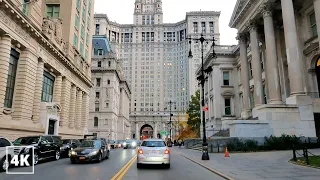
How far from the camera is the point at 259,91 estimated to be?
28.8m

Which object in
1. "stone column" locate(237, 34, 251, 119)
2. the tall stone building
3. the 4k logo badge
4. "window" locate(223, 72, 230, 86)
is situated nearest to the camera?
the 4k logo badge

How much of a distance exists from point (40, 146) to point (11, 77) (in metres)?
12.0

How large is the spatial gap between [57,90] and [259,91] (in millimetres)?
28036

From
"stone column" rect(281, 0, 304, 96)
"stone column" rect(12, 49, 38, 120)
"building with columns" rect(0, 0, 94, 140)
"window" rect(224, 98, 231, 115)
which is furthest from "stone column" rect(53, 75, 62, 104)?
"stone column" rect(281, 0, 304, 96)

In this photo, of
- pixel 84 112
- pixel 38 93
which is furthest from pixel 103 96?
pixel 38 93

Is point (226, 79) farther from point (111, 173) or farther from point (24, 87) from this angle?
point (111, 173)

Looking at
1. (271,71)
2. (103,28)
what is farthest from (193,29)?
(271,71)

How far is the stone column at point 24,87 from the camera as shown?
2584 cm

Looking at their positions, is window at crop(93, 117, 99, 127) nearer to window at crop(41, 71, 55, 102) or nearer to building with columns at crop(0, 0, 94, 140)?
building with columns at crop(0, 0, 94, 140)

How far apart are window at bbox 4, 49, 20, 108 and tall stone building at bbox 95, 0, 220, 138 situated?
121560 mm

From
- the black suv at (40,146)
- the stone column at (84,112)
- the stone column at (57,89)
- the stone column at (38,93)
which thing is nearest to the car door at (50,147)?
the black suv at (40,146)

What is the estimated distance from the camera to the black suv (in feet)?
53.7

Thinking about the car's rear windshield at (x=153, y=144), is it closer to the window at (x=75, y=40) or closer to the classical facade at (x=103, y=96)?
the window at (x=75, y=40)

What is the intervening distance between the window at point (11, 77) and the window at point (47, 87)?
7.28 metres
